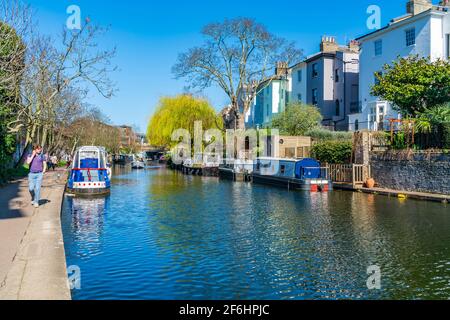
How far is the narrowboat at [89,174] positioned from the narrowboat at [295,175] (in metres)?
11.9

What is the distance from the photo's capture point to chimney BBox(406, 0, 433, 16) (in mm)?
37844

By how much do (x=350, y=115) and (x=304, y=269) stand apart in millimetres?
36026

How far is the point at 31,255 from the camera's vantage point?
354 inches

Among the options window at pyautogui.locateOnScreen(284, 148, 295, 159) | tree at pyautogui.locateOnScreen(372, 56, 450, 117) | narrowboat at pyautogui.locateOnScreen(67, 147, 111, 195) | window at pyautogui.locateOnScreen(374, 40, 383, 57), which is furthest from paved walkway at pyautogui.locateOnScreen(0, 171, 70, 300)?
window at pyautogui.locateOnScreen(374, 40, 383, 57)

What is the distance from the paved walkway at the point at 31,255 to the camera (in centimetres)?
689

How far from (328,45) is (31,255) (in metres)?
46.7

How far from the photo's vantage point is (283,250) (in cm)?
1182

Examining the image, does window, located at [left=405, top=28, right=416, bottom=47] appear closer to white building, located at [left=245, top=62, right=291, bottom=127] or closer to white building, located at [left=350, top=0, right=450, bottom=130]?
white building, located at [left=350, top=0, right=450, bottom=130]

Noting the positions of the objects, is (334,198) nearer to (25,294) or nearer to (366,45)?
(25,294)

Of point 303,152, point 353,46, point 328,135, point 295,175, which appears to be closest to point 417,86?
point 295,175

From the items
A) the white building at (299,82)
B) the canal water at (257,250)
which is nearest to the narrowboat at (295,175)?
the canal water at (257,250)

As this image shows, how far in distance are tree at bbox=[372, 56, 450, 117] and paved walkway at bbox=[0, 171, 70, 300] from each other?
2269cm

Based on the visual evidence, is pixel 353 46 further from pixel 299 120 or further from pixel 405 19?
pixel 405 19

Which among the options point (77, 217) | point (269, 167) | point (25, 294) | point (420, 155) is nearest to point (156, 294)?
point (25, 294)
